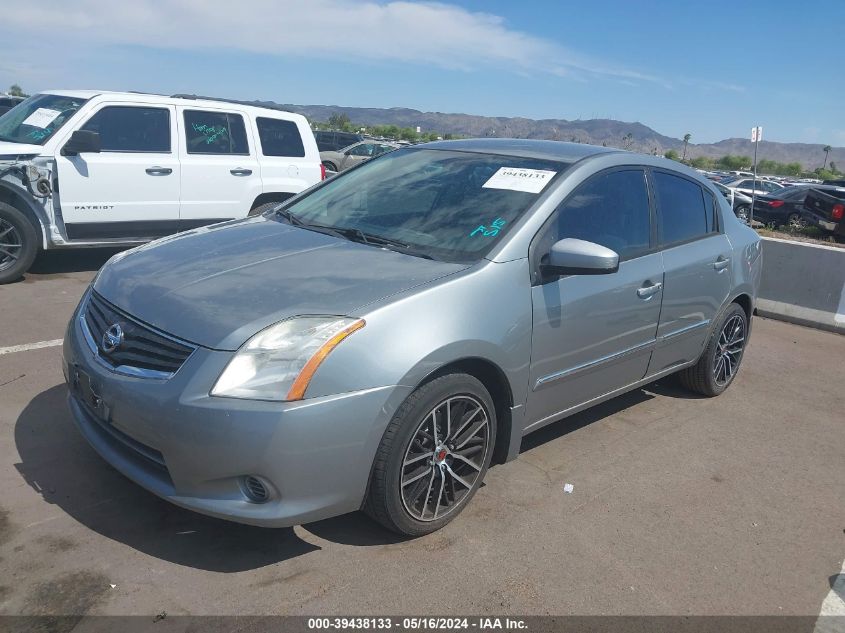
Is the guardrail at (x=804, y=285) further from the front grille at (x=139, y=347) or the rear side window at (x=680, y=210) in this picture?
the front grille at (x=139, y=347)

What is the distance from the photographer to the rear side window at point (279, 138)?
8391mm

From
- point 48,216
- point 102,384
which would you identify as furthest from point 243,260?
point 48,216

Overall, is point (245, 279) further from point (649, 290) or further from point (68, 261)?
point (68, 261)

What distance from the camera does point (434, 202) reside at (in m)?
3.82

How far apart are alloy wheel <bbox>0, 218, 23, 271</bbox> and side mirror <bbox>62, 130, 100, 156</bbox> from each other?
86 cm

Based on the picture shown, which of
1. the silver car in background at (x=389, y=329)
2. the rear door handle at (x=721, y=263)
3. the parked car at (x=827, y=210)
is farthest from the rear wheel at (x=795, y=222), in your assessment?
the silver car in background at (x=389, y=329)

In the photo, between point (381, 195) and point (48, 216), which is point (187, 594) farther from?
point (48, 216)

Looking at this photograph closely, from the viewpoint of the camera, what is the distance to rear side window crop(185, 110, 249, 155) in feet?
25.6

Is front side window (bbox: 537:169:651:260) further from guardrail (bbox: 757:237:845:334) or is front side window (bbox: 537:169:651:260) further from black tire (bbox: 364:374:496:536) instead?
guardrail (bbox: 757:237:845:334)

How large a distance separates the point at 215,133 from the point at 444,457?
237 inches

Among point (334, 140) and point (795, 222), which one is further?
point (334, 140)

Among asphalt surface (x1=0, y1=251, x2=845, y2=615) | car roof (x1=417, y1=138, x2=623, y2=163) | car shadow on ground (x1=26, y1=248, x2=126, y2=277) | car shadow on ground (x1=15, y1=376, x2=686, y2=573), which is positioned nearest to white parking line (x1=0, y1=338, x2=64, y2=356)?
asphalt surface (x1=0, y1=251, x2=845, y2=615)

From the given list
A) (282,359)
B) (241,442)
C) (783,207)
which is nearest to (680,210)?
(282,359)

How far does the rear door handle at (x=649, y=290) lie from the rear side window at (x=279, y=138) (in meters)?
5.51
